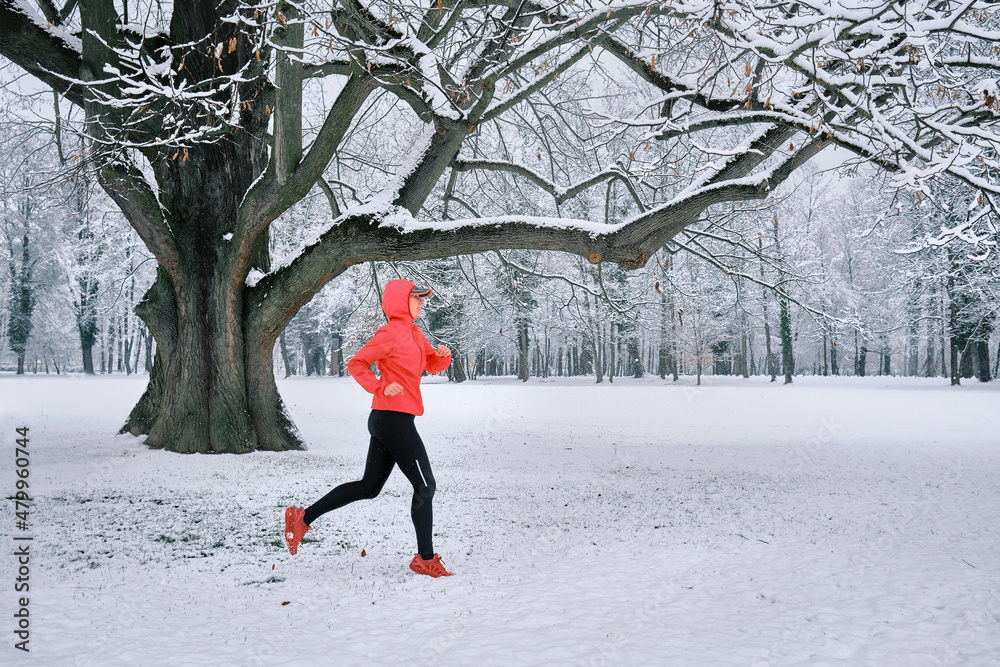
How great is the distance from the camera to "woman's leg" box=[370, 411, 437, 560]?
3.99m

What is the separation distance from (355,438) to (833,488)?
302 inches

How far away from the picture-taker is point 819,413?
1684cm

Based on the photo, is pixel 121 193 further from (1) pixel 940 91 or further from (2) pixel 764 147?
(1) pixel 940 91

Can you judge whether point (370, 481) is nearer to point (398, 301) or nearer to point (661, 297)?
point (398, 301)

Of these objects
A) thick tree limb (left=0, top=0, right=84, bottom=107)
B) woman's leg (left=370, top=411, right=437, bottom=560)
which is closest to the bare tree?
thick tree limb (left=0, top=0, right=84, bottom=107)

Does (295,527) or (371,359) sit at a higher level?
(371,359)

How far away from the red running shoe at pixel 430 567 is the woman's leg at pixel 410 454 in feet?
0.63

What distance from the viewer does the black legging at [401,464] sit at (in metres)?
4.00

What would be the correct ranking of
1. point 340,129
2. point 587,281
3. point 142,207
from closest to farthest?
point 340,129
point 142,207
point 587,281

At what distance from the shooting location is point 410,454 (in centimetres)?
400

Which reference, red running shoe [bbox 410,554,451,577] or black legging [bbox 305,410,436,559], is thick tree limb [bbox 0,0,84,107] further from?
red running shoe [bbox 410,554,451,577]

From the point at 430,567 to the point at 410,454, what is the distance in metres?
0.77

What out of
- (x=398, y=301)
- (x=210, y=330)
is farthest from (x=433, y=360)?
(x=210, y=330)

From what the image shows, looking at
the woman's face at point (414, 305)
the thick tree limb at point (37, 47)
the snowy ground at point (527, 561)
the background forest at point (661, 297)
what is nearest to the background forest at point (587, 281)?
the background forest at point (661, 297)
